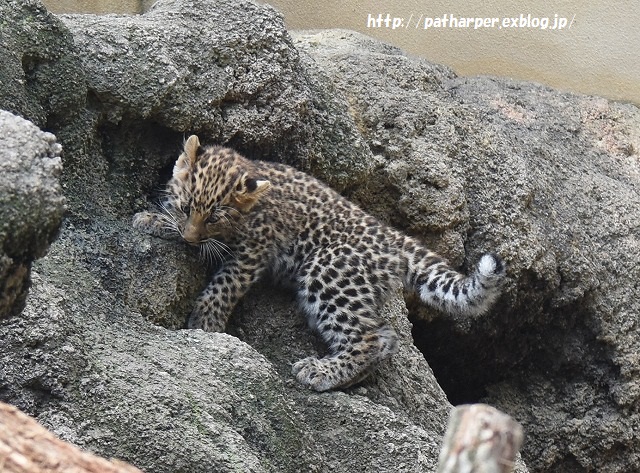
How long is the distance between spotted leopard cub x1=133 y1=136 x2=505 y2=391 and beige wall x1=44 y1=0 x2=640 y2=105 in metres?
3.17

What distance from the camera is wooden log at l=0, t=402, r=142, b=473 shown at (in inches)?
111

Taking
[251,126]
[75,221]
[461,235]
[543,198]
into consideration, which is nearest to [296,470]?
[75,221]

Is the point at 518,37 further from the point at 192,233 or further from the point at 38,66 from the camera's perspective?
the point at 38,66

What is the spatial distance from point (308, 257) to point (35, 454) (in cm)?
398

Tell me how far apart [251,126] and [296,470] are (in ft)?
8.02

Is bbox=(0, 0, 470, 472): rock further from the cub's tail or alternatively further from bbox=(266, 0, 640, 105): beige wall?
bbox=(266, 0, 640, 105): beige wall

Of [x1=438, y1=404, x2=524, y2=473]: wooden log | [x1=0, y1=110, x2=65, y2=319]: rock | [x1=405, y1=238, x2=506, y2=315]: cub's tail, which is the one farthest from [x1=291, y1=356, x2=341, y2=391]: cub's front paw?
[x1=438, y1=404, x2=524, y2=473]: wooden log

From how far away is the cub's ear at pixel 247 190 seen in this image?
655 cm

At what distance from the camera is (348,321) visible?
654 centimetres

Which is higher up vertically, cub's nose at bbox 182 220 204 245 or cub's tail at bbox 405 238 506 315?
cub's nose at bbox 182 220 204 245

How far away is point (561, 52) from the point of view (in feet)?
32.0

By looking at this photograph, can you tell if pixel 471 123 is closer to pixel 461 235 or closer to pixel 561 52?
pixel 461 235

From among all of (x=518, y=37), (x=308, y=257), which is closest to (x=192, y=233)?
(x=308, y=257)

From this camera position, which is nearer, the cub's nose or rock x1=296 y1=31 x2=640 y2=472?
the cub's nose
